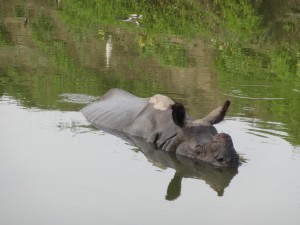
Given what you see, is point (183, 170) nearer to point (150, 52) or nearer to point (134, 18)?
point (150, 52)

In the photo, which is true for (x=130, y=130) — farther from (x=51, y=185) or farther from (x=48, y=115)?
(x=51, y=185)

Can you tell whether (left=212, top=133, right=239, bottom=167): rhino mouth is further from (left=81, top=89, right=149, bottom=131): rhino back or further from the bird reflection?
the bird reflection

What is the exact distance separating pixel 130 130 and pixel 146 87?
326 centimetres

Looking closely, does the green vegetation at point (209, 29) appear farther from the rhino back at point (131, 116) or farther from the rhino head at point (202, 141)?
the rhino head at point (202, 141)

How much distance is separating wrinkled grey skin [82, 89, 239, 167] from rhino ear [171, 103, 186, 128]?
0.12 feet

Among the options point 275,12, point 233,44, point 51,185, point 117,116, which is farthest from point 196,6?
point 51,185

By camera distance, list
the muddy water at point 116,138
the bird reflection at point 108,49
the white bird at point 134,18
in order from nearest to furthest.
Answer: the muddy water at point 116,138, the bird reflection at point 108,49, the white bird at point 134,18

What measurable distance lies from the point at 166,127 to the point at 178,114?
0.53 metres

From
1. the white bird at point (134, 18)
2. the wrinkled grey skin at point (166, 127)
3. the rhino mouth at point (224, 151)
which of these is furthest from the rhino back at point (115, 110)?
the white bird at point (134, 18)

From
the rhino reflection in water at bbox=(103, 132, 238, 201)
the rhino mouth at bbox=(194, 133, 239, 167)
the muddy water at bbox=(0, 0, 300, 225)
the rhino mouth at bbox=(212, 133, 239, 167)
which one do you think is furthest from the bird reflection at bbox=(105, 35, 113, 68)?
the rhino mouth at bbox=(212, 133, 239, 167)

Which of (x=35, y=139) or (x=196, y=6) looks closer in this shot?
(x=35, y=139)

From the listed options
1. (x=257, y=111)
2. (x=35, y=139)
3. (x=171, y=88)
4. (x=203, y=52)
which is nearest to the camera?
(x=35, y=139)

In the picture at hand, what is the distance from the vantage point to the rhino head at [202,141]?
9734 mm

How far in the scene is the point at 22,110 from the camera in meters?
12.2
